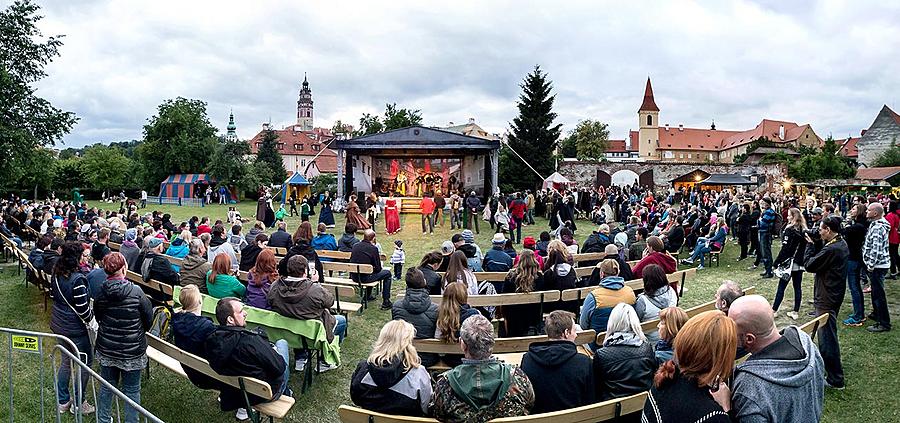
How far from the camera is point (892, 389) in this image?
4797 mm

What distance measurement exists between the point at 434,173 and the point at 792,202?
1461 cm

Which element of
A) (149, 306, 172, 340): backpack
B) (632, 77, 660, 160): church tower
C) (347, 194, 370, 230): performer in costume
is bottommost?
(149, 306, 172, 340): backpack

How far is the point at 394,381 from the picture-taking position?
327 cm

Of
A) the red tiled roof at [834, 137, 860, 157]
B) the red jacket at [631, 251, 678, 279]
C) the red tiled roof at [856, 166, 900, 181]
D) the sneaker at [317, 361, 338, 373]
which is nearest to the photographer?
the sneaker at [317, 361, 338, 373]

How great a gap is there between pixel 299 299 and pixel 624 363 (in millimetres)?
2839

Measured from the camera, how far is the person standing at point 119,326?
4.02 meters

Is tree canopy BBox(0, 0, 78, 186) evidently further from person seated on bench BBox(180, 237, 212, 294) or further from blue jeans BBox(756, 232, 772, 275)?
blue jeans BBox(756, 232, 772, 275)

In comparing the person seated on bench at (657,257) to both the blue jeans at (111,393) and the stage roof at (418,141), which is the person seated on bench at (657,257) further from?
the stage roof at (418,141)

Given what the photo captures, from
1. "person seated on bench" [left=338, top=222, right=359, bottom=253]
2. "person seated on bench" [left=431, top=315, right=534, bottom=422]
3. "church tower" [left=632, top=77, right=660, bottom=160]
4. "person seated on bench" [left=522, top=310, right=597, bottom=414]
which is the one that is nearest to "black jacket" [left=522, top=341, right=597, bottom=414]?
"person seated on bench" [left=522, top=310, right=597, bottom=414]

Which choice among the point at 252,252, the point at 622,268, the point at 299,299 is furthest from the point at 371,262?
the point at 622,268

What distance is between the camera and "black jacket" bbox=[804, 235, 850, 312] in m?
5.59

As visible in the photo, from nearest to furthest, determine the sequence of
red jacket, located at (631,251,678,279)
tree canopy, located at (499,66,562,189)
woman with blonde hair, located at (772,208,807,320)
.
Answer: red jacket, located at (631,251,678,279), woman with blonde hair, located at (772,208,807,320), tree canopy, located at (499,66,562,189)

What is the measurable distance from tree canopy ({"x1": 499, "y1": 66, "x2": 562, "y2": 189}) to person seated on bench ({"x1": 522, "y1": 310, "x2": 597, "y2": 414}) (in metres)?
29.5

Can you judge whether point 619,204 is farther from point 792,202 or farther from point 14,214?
point 14,214
